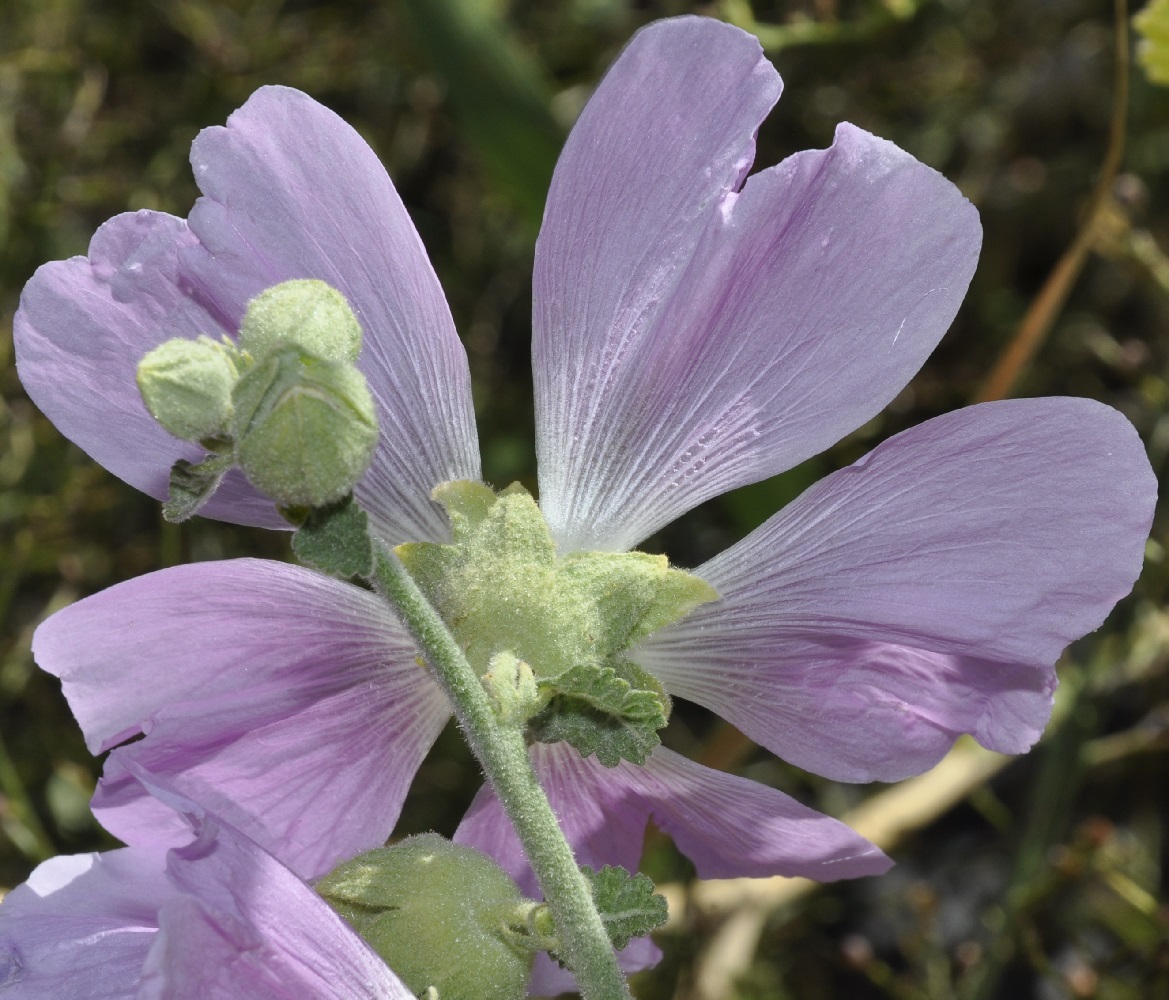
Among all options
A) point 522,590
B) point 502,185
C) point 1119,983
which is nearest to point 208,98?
point 502,185

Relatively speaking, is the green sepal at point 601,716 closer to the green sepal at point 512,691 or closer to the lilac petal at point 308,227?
the green sepal at point 512,691

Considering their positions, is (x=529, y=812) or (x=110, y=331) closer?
(x=529, y=812)

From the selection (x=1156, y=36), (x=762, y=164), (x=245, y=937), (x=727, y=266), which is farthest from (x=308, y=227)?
(x=762, y=164)

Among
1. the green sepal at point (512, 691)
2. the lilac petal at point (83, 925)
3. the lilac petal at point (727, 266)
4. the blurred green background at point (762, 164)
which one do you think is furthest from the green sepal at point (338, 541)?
the blurred green background at point (762, 164)

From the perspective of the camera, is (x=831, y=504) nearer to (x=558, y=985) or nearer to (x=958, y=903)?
(x=558, y=985)

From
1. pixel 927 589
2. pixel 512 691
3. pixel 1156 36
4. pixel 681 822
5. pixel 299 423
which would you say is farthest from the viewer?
pixel 1156 36

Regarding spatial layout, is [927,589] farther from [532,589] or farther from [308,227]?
[308,227]

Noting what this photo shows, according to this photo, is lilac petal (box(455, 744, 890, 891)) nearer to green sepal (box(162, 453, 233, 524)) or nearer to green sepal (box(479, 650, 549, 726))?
green sepal (box(479, 650, 549, 726))
